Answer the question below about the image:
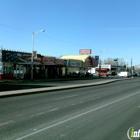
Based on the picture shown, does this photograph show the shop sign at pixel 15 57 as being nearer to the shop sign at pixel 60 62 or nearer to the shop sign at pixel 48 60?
the shop sign at pixel 48 60

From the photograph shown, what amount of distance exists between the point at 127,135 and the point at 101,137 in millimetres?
801

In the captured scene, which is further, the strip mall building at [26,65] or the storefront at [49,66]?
the storefront at [49,66]

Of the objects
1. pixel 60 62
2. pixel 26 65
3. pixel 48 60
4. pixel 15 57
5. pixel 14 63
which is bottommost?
pixel 26 65

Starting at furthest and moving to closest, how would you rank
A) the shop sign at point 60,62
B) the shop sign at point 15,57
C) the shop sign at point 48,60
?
the shop sign at point 60,62 → the shop sign at point 48,60 → the shop sign at point 15,57

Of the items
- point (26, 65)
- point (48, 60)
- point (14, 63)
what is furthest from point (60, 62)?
point (14, 63)

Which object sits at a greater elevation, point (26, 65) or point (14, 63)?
point (14, 63)

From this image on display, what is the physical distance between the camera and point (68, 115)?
900 centimetres

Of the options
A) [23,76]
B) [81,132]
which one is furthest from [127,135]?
[23,76]

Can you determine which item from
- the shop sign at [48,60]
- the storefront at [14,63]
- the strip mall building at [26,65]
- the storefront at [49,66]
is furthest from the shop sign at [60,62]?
the storefront at [14,63]

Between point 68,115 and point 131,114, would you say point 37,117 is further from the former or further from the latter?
point 131,114

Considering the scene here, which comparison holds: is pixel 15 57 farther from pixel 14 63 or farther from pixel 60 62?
pixel 60 62

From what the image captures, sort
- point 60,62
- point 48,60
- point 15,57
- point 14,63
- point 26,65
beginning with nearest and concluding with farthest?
point 15,57
point 14,63
point 26,65
point 48,60
point 60,62

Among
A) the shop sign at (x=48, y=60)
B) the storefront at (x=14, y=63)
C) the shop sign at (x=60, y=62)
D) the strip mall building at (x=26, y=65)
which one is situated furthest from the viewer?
the shop sign at (x=60, y=62)

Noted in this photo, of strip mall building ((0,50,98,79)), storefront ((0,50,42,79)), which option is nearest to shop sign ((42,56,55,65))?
strip mall building ((0,50,98,79))
